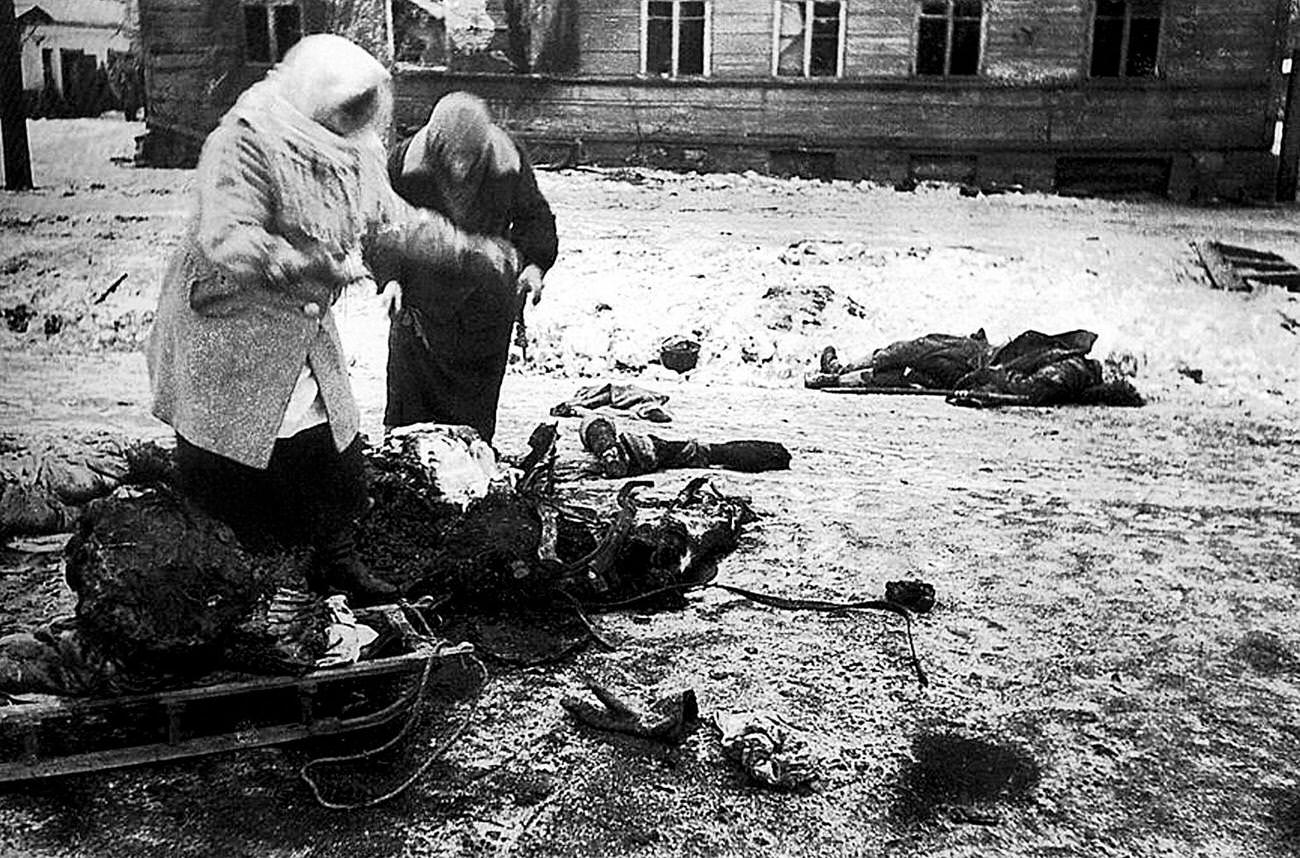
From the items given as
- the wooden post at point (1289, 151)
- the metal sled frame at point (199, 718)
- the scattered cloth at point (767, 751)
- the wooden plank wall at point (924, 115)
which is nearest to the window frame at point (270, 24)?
the wooden plank wall at point (924, 115)

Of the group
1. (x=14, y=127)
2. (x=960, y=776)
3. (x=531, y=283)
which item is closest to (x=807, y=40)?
(x=531, y=283)

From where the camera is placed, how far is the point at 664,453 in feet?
14.0

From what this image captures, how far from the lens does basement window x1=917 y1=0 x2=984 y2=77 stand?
3768 mm

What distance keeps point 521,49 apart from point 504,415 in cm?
122

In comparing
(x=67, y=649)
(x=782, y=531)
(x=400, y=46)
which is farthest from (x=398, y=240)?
(x=782, y=531)

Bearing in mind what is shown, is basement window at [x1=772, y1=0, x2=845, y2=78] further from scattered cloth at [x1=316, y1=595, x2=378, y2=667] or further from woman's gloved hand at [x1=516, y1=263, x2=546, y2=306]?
scattered cloth at [x1=316, y1=595, x2=378, y2=667]

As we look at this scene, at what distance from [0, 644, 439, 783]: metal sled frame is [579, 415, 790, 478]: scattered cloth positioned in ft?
3.87

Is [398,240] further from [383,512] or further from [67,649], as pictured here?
[67,649]

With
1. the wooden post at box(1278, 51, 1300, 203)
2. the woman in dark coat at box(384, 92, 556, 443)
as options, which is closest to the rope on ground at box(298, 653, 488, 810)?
the woman in dark coat at box(384, 92, 556, 443)

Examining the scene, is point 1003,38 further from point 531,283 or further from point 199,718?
point 199,718

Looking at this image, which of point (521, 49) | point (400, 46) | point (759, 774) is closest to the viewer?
point (759, 774)

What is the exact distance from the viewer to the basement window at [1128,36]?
12.2ft

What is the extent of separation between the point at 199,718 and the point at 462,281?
4.96 ft

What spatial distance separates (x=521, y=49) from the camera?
3.61 m
